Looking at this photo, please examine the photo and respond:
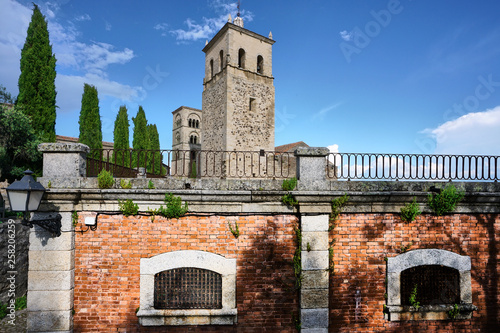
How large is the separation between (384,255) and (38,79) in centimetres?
1476

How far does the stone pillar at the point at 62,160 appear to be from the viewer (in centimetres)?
462

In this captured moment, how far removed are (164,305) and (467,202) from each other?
6.13 meters

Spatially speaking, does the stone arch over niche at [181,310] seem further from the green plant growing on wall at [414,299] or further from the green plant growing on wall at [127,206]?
the green plant growing on wall at [414,299]

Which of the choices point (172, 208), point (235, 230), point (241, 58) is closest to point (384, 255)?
point (235, 230)

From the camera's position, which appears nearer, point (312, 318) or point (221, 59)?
point (312, 318)

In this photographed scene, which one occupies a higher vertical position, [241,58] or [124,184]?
[241,58]

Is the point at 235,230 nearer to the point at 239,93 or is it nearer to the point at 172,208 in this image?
the point at 172,208

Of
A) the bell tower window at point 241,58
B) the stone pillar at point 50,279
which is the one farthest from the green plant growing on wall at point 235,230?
the bell tower window at point 241,58

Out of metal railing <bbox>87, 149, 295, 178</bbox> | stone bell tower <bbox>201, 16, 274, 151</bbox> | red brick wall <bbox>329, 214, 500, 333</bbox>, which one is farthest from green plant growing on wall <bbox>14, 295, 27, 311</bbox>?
stone bell tower <bbox>201, 16, 274, 151</bbox>

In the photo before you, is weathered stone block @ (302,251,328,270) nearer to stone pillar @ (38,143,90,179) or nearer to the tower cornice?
stone pillar @ (38,143,90,179)

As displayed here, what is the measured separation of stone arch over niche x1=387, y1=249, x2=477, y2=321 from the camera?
193 inches

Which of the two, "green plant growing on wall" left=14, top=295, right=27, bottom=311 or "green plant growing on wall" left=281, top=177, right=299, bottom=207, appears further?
"green plant growing on wall" left=14, top=295, right=27, bottom=311

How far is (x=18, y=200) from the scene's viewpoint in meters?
3.87

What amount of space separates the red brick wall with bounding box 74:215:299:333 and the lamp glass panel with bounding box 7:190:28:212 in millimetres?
1048
